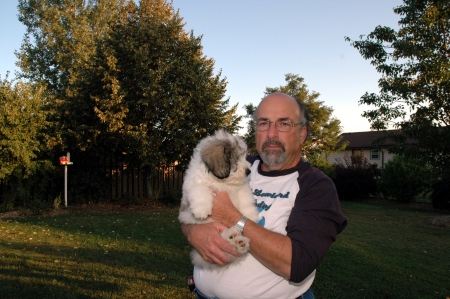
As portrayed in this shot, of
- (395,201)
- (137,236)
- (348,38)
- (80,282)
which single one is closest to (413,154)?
(348,38)

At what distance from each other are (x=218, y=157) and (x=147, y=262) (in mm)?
4914

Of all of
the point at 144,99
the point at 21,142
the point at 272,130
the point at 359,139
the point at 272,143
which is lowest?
the point at 272,143

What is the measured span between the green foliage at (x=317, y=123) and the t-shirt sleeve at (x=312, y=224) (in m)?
29.1

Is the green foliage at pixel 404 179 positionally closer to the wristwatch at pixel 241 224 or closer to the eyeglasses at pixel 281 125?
the eyeglasses at pixel 281 125

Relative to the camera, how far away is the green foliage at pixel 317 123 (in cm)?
3148

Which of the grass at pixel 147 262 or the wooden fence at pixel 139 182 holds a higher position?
the wooden fence at pixel 139 182

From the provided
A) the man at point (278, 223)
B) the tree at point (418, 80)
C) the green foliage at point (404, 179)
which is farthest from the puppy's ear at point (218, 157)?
the green foliage at point (404, 179)

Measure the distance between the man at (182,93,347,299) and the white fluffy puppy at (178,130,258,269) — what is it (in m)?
0.08

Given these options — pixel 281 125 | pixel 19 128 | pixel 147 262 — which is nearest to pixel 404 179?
pixel 147 262

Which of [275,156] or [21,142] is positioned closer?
[275,156]

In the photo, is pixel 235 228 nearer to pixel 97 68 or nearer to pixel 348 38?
pixel 348 38

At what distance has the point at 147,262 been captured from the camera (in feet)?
23.9

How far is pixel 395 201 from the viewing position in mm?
22641

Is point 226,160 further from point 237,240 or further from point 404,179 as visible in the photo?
point 404,179
